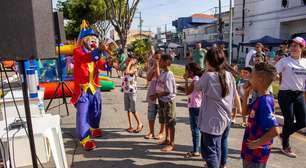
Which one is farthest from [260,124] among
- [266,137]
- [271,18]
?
[271,18]

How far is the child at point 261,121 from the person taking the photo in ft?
8.42

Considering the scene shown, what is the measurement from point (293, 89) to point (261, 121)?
80.2 inches

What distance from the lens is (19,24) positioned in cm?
271

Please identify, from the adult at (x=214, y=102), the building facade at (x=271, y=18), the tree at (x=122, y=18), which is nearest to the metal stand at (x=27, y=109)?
the adult at (x=214, y=102)

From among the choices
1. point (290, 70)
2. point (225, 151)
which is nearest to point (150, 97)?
point (225, 151)

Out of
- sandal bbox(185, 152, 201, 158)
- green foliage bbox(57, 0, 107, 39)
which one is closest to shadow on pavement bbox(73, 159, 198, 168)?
sandal bbox(185, 152, 201, 158)

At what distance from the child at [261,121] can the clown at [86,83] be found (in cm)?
293

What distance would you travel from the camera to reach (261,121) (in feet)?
8.59


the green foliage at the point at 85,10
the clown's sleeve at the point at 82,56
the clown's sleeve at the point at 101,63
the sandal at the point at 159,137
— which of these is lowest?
the sandal at the point at 159,137

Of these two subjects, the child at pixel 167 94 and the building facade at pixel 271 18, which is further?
the building facade at pixel 271 18

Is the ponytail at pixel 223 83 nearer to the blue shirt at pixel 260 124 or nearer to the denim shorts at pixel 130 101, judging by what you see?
the blue shirt at pixel 260 124

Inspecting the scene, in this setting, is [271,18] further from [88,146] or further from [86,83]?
[88,146]

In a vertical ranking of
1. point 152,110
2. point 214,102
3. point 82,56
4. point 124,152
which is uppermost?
point 82,56

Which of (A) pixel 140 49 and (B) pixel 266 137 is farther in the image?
(A) pixel 140 49
